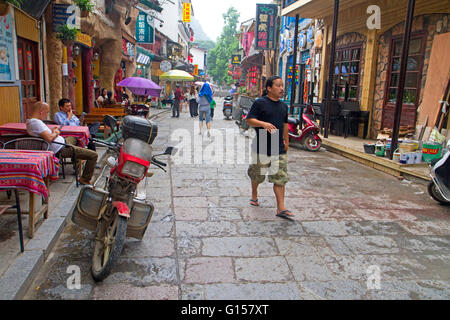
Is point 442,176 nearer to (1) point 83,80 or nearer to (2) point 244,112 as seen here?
(2) point 244,112

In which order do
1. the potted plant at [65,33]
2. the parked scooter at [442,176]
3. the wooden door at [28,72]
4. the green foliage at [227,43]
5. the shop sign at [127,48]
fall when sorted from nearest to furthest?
the parked scooter at [442,176] < the wooden door at [28,72] < the potted plant at [65,33] < the shop sign at [127,48] < the green foliage at [227,43]

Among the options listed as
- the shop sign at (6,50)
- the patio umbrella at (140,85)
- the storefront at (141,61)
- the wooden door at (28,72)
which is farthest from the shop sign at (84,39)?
the storefront at (141,61)

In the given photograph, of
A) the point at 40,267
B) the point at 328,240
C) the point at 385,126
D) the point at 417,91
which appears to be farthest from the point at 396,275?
the point at 385,126

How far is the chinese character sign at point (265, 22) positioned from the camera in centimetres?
2198

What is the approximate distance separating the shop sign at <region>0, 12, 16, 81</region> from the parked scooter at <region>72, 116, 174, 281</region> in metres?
3.92

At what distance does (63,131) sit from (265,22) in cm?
1853

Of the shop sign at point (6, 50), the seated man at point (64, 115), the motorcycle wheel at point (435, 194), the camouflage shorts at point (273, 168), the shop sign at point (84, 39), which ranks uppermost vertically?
the shop sign at point (84, 39)

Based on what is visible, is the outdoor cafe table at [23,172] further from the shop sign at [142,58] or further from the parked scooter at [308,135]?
the shop sign at [142,58]

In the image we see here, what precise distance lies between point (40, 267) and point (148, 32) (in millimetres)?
20821

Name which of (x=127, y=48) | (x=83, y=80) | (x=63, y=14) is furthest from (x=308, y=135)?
(x=127, y=48)

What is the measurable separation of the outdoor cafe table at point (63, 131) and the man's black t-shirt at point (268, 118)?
2.66 m

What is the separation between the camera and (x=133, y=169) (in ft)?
11.4

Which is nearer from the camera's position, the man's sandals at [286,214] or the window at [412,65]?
the man's sandals at [286,214]

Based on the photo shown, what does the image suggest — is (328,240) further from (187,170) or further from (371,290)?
(187,170)
